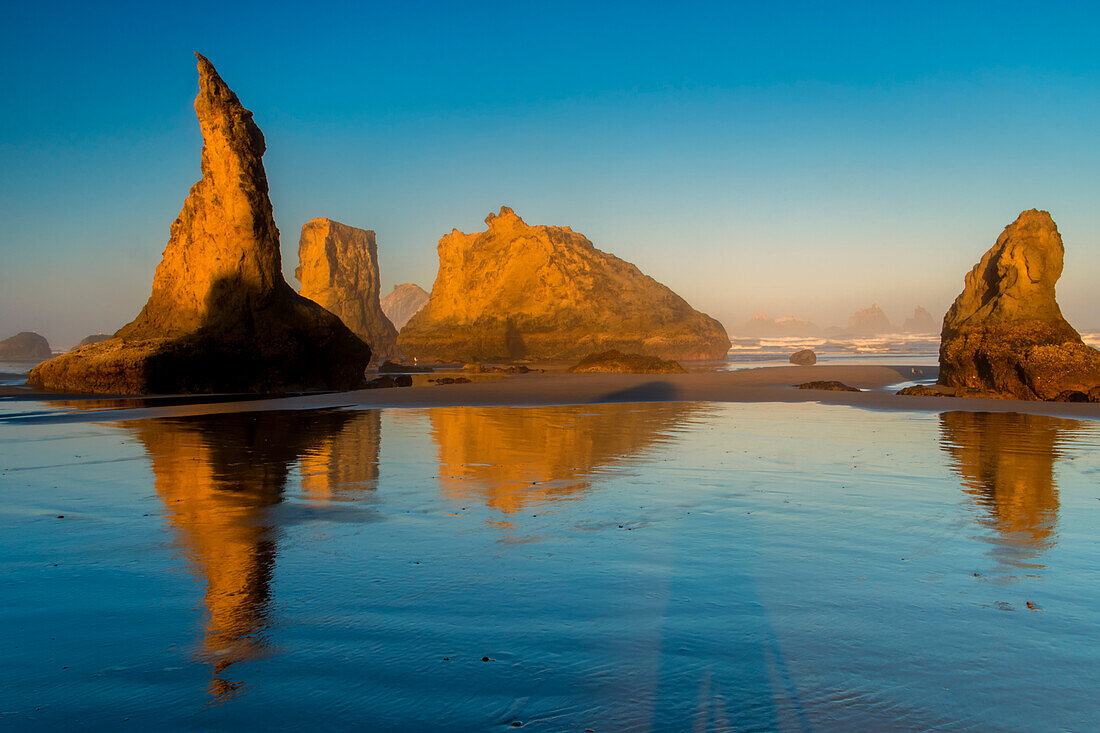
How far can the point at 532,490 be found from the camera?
8055mm

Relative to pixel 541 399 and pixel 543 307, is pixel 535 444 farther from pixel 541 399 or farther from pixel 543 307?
pixel 543 307

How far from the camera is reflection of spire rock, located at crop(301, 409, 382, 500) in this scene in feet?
27.1

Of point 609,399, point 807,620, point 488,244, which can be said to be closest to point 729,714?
point 807,620

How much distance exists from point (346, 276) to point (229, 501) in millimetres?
90346

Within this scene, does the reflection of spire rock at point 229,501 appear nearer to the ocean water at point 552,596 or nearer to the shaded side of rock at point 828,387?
the ocean water at point 552,596

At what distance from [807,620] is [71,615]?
405cm

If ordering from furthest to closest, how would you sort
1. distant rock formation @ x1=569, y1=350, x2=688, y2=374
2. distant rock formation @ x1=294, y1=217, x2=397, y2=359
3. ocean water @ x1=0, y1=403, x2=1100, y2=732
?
distant rock formation @ x1=294, y1=217, x2=397, y2=359 → distant rock formation @ x1=569, y1=350, x2=688, y2=374 → ocean water @ x1=0, y1=403, x2=1100, y2=732

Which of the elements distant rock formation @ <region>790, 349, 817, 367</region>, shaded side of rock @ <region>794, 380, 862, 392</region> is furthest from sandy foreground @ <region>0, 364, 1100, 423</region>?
distant rock formation @ <region>790, 349, 817, 367</region>

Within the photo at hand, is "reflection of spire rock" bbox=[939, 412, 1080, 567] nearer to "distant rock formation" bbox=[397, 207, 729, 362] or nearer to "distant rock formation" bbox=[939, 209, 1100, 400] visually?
"distant rock formation" bbox=[939, 209, 1100, 400]

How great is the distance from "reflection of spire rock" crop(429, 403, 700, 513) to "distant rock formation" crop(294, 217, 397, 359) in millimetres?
72579

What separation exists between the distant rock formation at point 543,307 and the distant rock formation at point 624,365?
47.6 m

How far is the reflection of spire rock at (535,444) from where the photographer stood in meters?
8.17

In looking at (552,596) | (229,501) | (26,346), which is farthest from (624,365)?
(26,346)

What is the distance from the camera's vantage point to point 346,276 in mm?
94125
